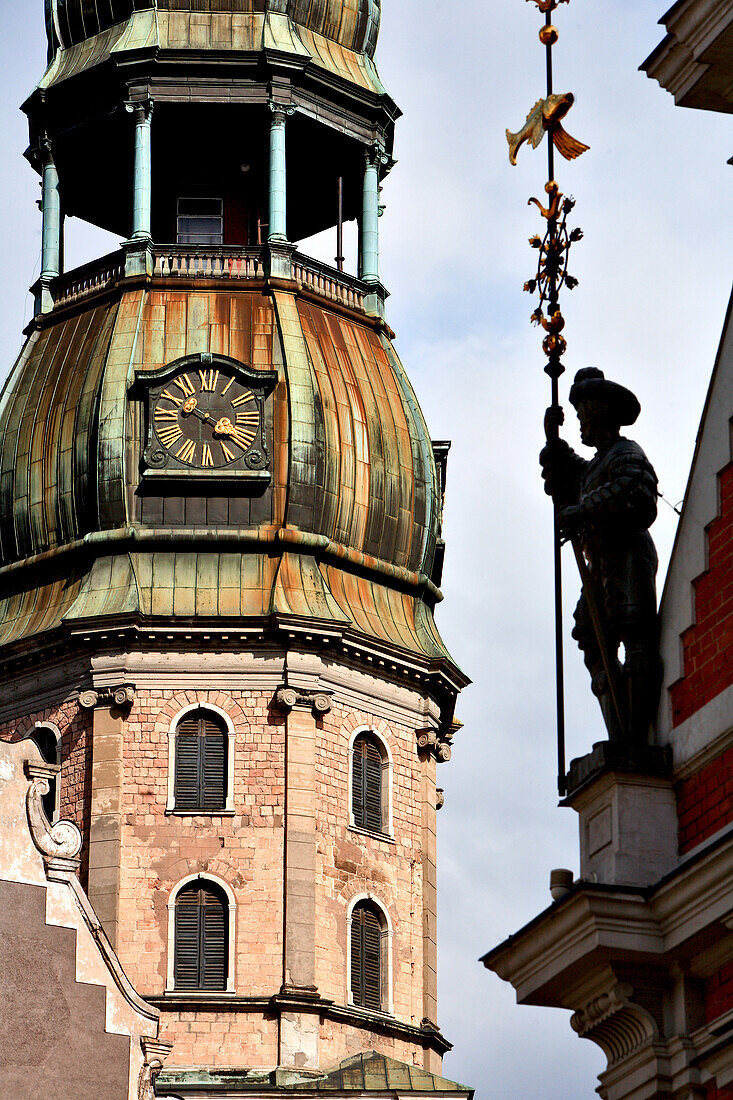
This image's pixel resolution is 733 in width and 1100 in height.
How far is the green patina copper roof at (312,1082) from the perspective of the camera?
41.7 meters

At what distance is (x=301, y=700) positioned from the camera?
145 ft

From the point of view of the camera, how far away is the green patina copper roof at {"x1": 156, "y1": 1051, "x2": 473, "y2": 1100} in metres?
41.7

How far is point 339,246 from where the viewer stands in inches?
1934

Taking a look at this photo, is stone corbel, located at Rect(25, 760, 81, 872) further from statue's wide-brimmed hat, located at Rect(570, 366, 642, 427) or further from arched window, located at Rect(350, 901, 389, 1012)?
statue's wide-brimmed hat, located at Rect(570, 366, 642, 427)

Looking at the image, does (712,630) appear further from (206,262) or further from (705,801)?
(206,262)

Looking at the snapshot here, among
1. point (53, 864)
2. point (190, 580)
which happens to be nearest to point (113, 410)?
point (190, 580)

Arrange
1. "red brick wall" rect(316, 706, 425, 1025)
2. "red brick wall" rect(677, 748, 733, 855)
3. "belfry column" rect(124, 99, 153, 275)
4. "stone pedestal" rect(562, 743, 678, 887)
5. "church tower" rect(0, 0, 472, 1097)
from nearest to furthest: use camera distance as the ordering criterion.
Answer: "red brick wall" rect(677, 748, 733, 855), "stone pedestal" rect(562, 743, 678, 887), "church tower" rect(0, 0, 472, 1097), "red brick wall" rect(316, 706, 425, 1025), "belfry column" rect(124, 99, 153, 275)

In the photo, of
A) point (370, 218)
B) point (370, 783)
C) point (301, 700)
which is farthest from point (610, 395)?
point (370, 218)

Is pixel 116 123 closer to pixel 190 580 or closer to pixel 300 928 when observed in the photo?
pixel 190 580

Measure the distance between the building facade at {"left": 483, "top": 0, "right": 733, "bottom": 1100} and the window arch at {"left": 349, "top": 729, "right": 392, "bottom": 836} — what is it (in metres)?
27.1

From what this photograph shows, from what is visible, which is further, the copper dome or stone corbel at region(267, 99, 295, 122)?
the copper dome

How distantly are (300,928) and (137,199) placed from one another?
443 inches

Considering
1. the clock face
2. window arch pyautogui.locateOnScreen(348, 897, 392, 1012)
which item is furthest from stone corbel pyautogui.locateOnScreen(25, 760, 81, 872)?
the clock face

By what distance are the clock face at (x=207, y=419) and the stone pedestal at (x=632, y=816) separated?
92.9 feet
